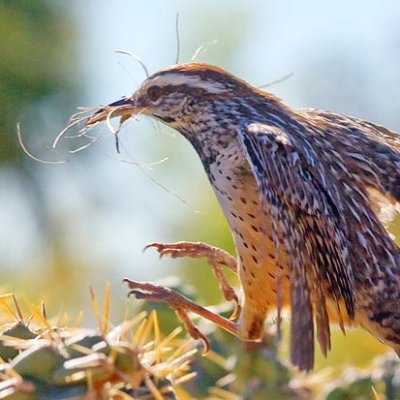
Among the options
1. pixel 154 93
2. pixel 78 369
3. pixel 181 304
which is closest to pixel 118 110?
pixel 154 93

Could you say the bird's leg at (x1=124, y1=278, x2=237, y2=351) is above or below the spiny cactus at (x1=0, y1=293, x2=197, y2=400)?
below

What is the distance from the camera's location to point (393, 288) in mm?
2523

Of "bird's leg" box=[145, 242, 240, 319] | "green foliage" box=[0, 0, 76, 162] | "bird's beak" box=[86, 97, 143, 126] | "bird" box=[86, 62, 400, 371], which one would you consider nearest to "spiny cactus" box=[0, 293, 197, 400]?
"bird" box=[86, 62, 400, 371]

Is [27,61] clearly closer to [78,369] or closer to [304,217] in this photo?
[304,217]

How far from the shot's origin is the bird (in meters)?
2.37

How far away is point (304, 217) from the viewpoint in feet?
7.85

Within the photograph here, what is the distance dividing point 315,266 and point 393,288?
24 cm

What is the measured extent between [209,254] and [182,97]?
0.33 metres

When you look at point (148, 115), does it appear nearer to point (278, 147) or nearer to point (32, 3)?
point (278, 147)

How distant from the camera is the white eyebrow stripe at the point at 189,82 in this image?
2.65 m

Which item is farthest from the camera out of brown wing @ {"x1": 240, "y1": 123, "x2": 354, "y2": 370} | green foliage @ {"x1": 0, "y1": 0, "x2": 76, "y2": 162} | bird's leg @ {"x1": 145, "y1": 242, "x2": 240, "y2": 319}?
green foliage @ {"x1": 0, "y1": 0, "x2": 76, "y2": 162}

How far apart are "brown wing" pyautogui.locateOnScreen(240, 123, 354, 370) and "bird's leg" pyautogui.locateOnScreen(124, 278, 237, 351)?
0.24 m

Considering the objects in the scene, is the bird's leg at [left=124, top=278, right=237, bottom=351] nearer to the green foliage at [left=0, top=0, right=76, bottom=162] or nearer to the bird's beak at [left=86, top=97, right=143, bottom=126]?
the bird's beak at [left=86, top=97, right=143, bottom=126]

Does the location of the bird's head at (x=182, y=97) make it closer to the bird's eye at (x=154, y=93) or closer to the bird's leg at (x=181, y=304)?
the bird's eye at (x=154, y=93)
